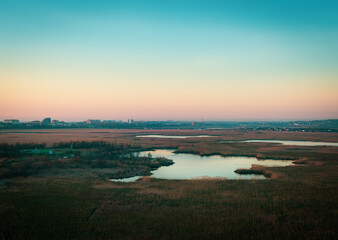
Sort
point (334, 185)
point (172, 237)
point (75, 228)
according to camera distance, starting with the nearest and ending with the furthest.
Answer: point (172, 237), point (75, 228), point (334, 185)

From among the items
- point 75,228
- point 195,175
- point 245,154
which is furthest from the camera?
point 245,154

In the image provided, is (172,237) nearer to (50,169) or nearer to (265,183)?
(265,183)

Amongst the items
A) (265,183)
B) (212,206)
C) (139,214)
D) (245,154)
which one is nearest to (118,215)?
(139,214)
